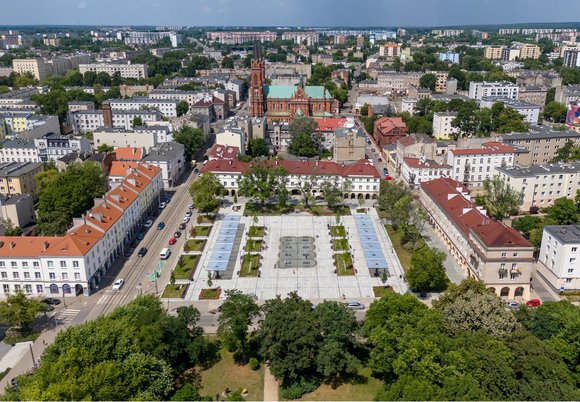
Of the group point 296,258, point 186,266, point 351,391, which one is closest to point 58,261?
point 186,266

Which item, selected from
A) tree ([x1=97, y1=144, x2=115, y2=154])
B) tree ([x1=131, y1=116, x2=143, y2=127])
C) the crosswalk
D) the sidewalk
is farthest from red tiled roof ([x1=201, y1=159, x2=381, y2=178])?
the crosswalk

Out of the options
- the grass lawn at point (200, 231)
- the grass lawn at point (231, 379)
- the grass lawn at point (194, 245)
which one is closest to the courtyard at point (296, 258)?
A: the grass lawn at point (194, 245)

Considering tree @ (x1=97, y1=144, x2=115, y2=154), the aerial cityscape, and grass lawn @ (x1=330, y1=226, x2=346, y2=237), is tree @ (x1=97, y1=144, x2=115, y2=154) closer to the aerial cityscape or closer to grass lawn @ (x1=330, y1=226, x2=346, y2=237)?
the aerial cityscape

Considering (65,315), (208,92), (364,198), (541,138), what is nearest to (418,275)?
(364,198)

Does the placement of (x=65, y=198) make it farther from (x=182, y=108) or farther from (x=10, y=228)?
(x=182, y=108)

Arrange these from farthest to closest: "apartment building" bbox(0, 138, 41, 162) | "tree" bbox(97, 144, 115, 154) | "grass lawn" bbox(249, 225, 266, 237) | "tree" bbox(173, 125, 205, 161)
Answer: "tree" bbox(173, 125, 205, 161) → "tree" bbox(97, 144, 115, 154) → "apartment building" bbox(0, 138, 41, 162) → "grass lawn" bbox(249, 225, 266, 237)

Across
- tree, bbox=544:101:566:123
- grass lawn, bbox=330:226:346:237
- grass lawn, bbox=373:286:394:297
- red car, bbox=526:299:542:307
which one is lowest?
grass lawn, bbox=373:286:394:297
